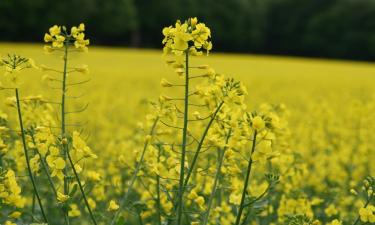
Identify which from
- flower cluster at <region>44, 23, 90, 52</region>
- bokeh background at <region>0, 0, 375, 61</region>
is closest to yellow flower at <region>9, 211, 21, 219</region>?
flower cluster at <region>44, 23, 90, 52</region>

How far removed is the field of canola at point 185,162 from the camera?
8.71ft

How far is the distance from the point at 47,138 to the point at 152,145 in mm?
680

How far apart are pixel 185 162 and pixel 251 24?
153ft

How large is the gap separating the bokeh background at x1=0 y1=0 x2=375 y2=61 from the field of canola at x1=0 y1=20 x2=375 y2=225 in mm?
31635

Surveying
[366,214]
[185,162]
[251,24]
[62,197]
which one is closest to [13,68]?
[62,197]

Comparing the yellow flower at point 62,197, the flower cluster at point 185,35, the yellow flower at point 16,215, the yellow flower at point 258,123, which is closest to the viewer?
the yellow flower at point 258,123

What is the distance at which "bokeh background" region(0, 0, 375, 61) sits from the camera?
137 feet

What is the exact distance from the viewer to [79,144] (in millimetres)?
2645

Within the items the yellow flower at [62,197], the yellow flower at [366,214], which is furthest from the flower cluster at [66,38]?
the yellow flower at [366,214]

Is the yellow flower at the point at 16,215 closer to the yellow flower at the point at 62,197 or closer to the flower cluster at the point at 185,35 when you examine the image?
the yellow flower at the point at 62,197

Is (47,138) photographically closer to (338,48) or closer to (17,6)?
(17,6)

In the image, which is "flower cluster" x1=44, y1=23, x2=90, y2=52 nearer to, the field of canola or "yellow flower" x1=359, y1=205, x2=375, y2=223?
the field of canola

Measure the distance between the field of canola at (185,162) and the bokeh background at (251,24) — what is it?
31635 millimetres

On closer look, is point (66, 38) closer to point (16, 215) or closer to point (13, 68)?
point (13, 68)
